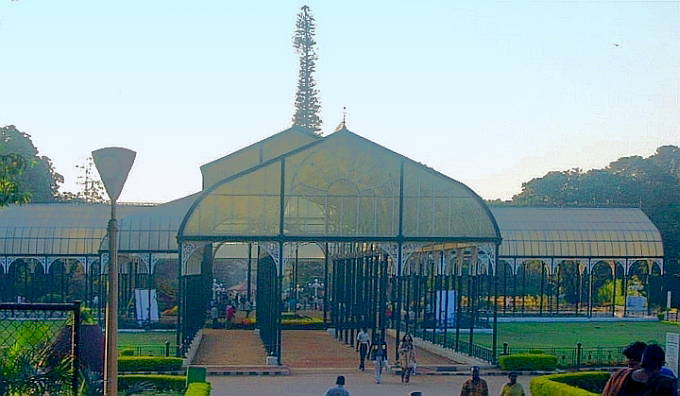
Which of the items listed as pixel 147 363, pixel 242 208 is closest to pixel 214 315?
pixel 242 208

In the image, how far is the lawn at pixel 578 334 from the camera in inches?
1375

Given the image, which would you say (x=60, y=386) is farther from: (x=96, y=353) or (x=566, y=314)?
(x=566, y=314)

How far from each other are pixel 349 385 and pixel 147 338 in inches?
538

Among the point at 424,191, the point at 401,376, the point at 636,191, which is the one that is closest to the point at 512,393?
the point at 401,376

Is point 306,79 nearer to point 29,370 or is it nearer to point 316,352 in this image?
point 316,352

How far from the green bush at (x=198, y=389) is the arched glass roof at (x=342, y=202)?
8.00 metres

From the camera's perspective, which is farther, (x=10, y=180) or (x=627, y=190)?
(x=627, y=190)

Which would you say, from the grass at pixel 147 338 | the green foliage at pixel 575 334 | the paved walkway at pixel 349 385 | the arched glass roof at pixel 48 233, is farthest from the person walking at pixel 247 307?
the paved walkway at pixel 349 385

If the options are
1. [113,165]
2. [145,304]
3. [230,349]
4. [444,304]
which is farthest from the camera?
[145,304]

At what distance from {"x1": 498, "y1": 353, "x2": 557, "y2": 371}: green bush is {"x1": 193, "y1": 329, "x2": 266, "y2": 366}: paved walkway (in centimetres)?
682

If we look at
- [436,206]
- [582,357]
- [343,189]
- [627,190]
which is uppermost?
[627,190]

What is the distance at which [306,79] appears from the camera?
78.4m

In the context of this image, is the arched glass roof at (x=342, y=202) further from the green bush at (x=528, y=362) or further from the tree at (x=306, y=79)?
the tree at (x=306, y=79)

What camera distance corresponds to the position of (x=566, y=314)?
48.3 metres
